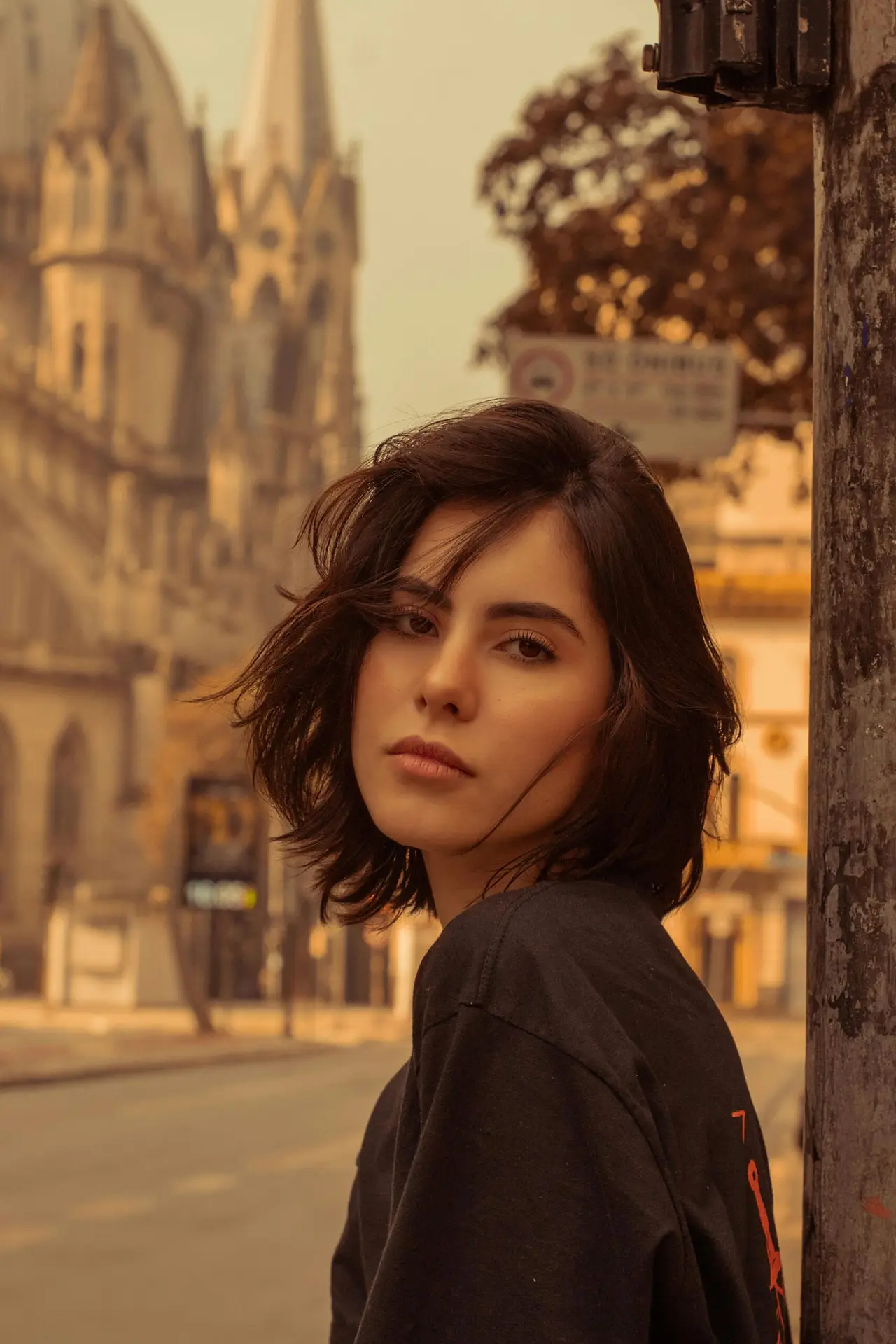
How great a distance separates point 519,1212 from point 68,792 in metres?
55.0

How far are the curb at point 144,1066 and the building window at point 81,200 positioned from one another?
37.7 m

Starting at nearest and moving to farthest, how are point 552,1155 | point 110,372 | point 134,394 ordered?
→ 1. point 552,1155
2. point 110,372
3. point 134,394

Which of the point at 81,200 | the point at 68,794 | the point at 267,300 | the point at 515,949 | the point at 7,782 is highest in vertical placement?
the point at 81,200

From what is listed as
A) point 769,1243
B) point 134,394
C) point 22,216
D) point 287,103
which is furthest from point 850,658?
point 287,103

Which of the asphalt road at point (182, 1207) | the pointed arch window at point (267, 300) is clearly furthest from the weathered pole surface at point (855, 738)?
the pointed arch window at point (267, 300)

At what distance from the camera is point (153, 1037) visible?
3441 centimetres

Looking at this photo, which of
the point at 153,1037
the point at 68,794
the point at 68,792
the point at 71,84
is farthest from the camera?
the point at 71,84

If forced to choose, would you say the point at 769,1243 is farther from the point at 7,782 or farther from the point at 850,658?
the point at 7,782

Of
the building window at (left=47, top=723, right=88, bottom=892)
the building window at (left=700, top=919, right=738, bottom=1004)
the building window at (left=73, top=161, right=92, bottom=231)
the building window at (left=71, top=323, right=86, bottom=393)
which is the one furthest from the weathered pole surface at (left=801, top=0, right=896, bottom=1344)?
the building window at (left=73, top=161, right=92, bottom=231)

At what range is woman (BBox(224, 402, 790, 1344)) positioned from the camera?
4.27 ft

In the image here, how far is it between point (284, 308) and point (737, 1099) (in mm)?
67436

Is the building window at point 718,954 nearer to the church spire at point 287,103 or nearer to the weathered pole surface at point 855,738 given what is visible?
the church spire at point 287,103

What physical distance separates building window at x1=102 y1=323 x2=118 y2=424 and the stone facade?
63mm

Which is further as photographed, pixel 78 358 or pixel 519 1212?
pixel 78 358
